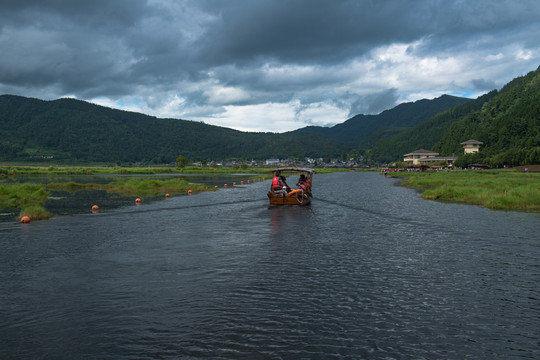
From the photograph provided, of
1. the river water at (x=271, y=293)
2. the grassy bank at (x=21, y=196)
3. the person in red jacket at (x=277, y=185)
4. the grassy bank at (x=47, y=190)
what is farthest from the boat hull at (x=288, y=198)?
the grassy bank at (x=21, y=196)

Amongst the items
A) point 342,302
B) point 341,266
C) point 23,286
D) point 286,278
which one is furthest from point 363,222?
point 23,286

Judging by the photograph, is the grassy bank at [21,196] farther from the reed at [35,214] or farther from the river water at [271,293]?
the river water at [271,293]

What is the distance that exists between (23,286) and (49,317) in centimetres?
430

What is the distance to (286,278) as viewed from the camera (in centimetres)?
1695

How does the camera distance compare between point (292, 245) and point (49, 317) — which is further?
point (292, 245)

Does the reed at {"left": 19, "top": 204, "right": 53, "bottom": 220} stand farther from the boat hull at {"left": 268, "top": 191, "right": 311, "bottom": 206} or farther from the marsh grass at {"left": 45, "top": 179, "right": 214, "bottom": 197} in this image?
the marsh grass at {"left": 45, "top": 179, "right": 214, "bottom": 197}

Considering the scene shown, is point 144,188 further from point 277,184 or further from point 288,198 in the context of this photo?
point 288,198

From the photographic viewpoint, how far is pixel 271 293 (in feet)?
49.4

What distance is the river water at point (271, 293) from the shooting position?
10.8 m

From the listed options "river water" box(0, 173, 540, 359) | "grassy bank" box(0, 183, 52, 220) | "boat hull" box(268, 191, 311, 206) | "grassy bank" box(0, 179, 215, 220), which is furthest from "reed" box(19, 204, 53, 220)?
"boat hull" box(268, 191, 311, 206)

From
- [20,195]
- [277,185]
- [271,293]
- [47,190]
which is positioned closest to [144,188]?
[47,190]

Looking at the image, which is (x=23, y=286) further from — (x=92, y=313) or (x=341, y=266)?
(x=341, y=266)

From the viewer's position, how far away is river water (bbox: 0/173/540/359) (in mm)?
10789

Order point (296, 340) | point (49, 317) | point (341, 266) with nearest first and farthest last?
point (296, 340) → point (49, 317) → point (341, 266)
